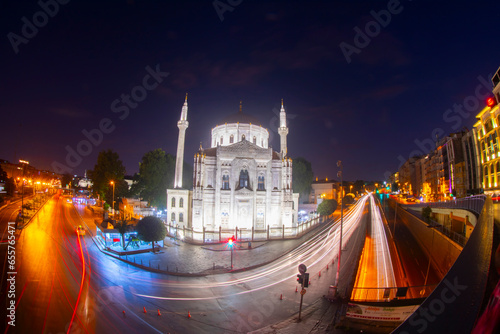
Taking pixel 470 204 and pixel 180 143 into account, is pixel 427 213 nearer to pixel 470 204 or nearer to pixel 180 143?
pixel 470 204

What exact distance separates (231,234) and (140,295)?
66.8 feet

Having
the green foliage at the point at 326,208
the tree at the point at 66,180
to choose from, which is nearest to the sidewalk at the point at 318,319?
the green foliage at the point at 326,208

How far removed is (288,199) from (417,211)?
84.2 feet

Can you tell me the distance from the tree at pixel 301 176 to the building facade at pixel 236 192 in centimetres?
2596

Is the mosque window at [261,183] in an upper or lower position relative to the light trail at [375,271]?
upper

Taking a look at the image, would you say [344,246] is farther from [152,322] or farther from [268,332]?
[152,322]

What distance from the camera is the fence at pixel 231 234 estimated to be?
3453cm

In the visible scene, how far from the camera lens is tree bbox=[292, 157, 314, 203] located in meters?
67.1

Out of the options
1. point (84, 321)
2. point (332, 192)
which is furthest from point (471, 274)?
point (332, 192)

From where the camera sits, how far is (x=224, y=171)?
39844 mm

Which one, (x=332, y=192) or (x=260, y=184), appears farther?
(x=332, y=192)

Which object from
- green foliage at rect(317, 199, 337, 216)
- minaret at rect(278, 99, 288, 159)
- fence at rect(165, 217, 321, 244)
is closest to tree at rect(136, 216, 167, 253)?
fence at rect(165, 217, 321, 244)

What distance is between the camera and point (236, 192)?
38844 millimetres

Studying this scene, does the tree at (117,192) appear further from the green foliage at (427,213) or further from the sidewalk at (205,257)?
the green foliage at (427,213)
